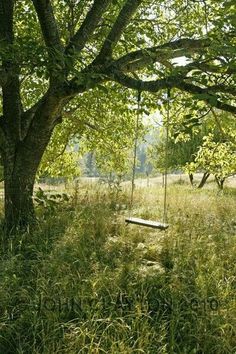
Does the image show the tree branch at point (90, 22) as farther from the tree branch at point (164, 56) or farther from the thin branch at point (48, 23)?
the tree branch at point (164, 56)

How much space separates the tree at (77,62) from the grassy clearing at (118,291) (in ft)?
5.63

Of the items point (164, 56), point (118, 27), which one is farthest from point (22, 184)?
point (164, 56)

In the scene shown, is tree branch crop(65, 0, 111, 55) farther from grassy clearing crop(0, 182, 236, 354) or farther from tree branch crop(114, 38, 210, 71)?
grassy clearing crop(0, 182, 236, 354)

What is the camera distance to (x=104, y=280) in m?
4.85

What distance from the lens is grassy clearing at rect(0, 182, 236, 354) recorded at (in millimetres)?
3812

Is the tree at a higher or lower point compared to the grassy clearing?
higher

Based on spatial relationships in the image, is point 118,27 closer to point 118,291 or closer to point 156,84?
point 156,84

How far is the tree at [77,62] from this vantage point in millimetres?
4863

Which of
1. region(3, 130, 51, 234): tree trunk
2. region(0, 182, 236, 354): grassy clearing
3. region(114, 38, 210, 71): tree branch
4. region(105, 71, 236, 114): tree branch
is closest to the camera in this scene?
region(0, 182, 236, 354): grassy clearing

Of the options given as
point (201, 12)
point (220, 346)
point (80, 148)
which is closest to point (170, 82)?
point (220, 346)

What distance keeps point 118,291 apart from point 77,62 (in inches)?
201

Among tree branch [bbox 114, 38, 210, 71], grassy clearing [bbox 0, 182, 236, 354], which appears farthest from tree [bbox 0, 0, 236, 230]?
grassy clearing [bbox 0, 182, 236, 354]

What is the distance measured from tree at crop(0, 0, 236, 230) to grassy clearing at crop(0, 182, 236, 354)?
5.63 feet

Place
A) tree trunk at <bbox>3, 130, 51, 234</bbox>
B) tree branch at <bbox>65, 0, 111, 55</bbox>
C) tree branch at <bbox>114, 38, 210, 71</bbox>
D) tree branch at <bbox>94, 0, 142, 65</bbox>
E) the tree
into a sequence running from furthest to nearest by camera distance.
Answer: tree trunk at <bbox>3, 130, 51, 234</bbox>, tree branch at <bbox>65, 0, 111, 55</bbox>, tree branch at <bbox>94, 0, 142, 65</bbox>, tree branch at <bbox>114, 38, 210, 71</bbox>, the tree
